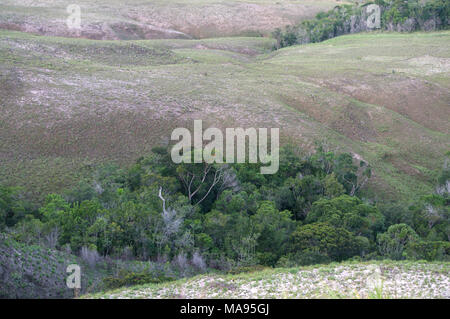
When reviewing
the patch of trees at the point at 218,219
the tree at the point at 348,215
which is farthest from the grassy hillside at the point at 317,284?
the tree at the point at 348,215

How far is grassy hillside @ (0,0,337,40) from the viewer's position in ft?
260

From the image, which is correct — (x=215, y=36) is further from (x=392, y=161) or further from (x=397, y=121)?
(x=392, y=161)

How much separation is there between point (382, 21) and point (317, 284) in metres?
91.3

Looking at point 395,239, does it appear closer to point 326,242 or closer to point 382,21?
point 326,242

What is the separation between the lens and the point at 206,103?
4297 cm

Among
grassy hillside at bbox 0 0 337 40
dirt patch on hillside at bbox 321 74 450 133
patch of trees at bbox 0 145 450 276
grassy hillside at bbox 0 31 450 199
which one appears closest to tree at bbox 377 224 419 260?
patch of trees at bbox 0 145 450 276

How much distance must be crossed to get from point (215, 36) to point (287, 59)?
34869mm

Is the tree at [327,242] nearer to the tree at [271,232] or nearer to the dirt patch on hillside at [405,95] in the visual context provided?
the tree at [271,232]

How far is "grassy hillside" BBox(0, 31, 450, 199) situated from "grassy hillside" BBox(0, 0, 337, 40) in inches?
898

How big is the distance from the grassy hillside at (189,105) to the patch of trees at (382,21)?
2557 centimetres

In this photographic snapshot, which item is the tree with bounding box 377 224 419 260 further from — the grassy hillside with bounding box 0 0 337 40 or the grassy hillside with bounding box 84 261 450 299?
the grassy hillside with bounding box 0 0 337 40

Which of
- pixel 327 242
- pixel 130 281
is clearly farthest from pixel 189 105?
pixel 130 281

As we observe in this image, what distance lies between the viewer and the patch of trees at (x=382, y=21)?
8712cm

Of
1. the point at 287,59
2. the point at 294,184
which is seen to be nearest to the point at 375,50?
the point at 287,59
